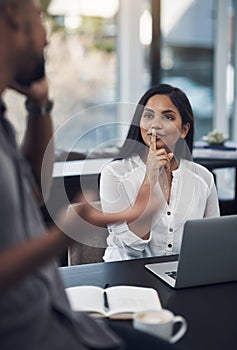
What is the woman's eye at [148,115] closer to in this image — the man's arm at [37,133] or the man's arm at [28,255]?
the man's arm at [37,133]

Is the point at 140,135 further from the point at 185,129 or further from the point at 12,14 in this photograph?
the point at 12,14

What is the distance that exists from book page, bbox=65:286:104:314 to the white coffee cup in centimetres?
19

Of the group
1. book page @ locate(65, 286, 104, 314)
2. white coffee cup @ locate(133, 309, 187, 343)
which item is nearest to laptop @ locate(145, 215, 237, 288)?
book page @ locate(65, 286, 104, 314)

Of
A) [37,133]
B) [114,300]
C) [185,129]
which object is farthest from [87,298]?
[185,129]

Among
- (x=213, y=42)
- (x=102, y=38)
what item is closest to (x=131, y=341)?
(x=102, y=38)

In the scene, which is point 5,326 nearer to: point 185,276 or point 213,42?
point 185,276

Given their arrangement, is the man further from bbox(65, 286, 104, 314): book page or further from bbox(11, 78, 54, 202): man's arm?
bbox(65, 286, 104, 314): book page

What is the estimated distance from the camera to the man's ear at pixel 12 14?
0.90 metres

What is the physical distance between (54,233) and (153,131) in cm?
116

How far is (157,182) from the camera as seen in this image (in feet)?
6.23

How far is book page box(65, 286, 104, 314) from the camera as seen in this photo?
1364 mm

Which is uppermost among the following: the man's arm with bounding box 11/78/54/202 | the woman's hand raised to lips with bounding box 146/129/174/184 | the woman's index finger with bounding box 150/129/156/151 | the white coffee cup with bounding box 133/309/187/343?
the man's arm with bounding box 11/78/54/202

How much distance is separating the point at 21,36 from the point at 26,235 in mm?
308

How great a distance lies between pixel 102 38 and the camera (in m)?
4.96
